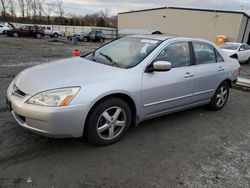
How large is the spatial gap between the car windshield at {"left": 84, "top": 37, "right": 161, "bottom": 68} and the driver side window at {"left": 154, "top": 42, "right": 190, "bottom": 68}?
19cm

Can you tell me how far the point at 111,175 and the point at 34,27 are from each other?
3108 cm

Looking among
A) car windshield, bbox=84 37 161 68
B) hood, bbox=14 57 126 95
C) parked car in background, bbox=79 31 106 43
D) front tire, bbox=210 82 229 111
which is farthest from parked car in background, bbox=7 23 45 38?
front tire, bbox=210 82 229 111

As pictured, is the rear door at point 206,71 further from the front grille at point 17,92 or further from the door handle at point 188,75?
the front grille at point 17,92

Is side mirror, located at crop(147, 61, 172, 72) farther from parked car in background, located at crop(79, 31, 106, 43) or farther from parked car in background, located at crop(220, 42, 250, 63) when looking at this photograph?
parked car in background, located at crop(79, 31, 106, 43)

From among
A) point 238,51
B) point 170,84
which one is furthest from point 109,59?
point 238,51

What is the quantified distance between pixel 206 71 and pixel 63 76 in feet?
8.84

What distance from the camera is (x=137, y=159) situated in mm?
3012

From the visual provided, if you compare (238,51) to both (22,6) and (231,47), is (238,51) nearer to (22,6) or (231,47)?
(231,47)

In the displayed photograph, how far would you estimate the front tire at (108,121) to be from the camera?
9.77ft

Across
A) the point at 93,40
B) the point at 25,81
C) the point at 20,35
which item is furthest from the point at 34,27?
the point at 25,81

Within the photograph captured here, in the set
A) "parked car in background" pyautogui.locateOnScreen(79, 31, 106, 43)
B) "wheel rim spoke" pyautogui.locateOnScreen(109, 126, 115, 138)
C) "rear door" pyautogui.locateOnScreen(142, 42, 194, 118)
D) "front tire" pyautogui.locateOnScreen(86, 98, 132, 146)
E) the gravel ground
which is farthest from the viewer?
"parked car in background" pyautogui.locateOnScreen(79, 31, 106, 43)

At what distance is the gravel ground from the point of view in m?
2.58

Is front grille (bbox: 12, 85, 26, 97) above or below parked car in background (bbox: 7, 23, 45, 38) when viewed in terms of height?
above

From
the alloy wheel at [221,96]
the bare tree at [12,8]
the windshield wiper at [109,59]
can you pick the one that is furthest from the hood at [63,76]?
the bare tree at [12,8]
